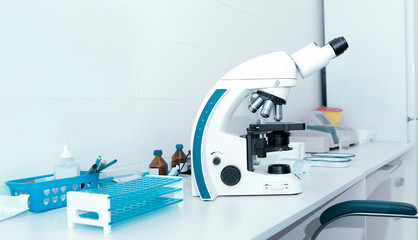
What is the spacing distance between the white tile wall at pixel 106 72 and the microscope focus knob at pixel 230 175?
18.4 inches

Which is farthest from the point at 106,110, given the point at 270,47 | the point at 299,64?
the point at 270,47

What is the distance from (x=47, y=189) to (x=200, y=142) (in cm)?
43

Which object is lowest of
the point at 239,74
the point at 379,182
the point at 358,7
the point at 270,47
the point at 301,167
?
the point at 379,182

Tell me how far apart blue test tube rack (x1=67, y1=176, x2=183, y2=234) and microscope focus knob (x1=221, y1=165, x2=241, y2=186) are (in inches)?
6.3

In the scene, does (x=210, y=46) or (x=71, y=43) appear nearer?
(x=71, y=43)

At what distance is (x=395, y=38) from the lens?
2672 millimetres

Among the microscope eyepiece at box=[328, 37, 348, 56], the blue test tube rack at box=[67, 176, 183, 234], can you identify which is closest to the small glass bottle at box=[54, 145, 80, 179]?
the blue test tube rack at box=[67, 176, 183, 234]

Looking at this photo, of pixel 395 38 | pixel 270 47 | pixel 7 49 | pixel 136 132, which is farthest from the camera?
pixel 395 38

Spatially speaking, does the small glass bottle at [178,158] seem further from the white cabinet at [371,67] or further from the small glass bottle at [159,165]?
Result: the white cabinet at [371,67]

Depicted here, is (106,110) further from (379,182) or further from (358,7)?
(358,7)

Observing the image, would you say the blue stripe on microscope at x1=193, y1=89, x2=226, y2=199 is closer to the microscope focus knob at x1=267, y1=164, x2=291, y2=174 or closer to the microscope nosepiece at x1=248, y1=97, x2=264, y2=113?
the microscope nosepiece at x1=248, y1=97, x2=264, y2=113

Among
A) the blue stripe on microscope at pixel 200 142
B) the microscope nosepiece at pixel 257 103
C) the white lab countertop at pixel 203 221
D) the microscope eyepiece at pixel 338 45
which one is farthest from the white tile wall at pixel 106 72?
the microscope eyepiece at pixel 338 45

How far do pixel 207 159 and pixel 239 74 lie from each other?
0.87 ft

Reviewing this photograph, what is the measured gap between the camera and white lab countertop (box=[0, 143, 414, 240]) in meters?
0.81
